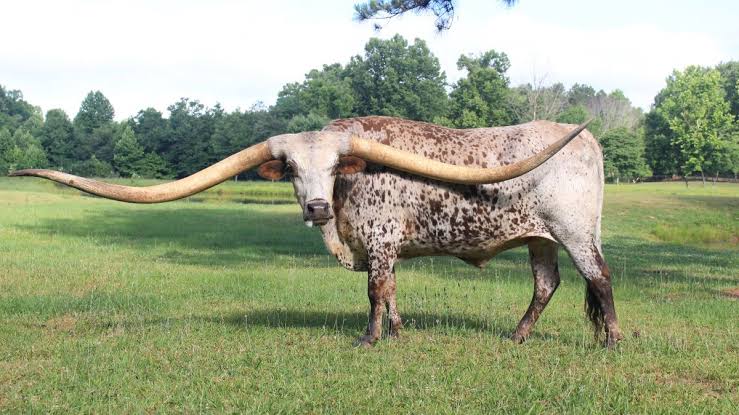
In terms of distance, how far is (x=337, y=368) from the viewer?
5.95 metres

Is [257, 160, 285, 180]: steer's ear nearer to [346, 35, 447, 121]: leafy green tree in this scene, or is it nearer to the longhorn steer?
the longhorn steer

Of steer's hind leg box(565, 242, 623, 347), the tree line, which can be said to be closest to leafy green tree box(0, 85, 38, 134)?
the tree line

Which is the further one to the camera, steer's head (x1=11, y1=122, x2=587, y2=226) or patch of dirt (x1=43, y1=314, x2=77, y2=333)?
patch of dirt (x1=43, y1=314, x2=77, y2=333)

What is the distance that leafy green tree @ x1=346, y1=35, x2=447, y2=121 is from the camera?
3051 inches

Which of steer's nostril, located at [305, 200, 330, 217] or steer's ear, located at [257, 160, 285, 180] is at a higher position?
steer's ear, located at [257, 160, 285, 180]

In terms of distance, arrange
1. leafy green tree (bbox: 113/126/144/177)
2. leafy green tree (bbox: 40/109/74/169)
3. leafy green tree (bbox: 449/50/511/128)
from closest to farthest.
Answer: leafy green tree (bbox: 449/50/511/128) < leafy green tree (bbox: 113/126/144/177) < leafy green tree (bbox: 40/109/74/169)

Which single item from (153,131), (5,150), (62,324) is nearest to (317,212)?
(62,324)

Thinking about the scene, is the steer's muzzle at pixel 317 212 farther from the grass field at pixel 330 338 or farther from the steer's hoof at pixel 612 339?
the steer's hoof at pixel 612 339

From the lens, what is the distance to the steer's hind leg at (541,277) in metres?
7.29

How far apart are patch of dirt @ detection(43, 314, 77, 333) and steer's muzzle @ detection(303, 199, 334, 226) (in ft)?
10.3

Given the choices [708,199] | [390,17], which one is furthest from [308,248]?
[708,199]

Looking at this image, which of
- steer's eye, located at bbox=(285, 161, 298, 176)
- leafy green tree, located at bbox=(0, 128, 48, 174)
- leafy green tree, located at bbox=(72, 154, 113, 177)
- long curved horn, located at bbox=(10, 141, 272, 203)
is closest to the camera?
long curved horn, located at bbox=(10, 141, 272, 203)

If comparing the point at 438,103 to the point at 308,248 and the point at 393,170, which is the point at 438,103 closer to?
the point at 308,248

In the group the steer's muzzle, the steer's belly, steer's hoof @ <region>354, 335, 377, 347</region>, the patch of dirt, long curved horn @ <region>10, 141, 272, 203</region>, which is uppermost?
long curved horn @ <region>10, 141, 272, 203</region>
